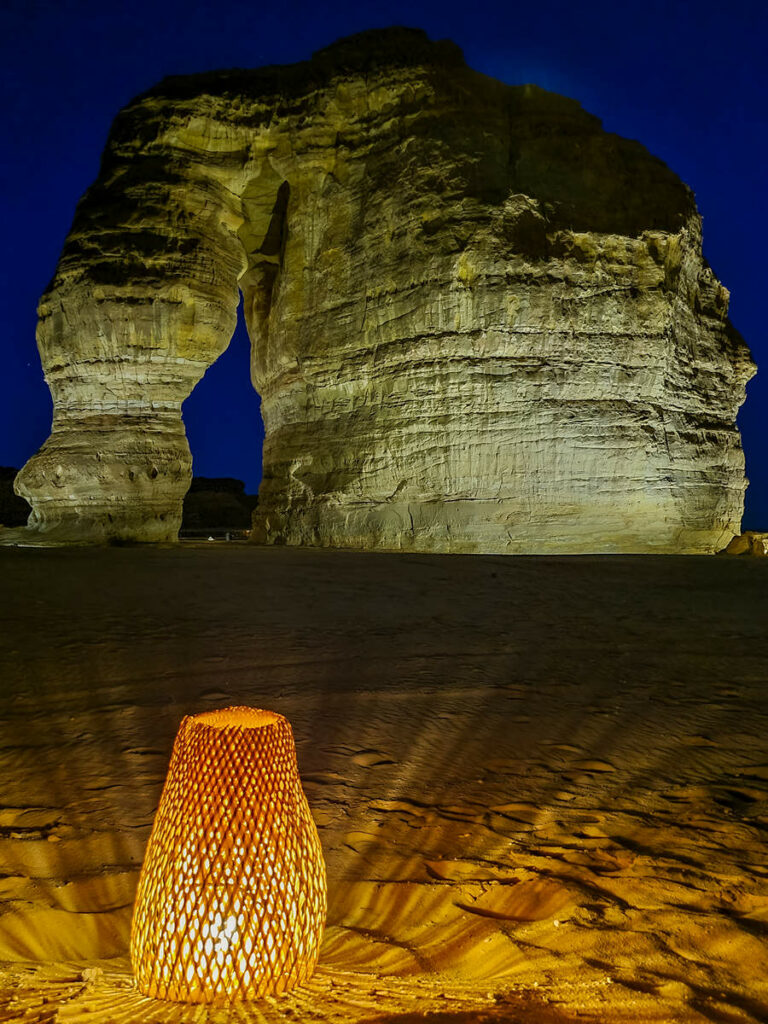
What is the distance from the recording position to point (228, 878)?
1.49m

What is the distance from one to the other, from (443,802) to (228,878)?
119 centimetres

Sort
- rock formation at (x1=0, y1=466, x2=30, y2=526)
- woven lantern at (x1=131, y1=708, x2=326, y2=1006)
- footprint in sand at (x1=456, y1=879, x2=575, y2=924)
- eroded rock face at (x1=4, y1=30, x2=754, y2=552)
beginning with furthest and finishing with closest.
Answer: rock formation at (x1=0, y1=466, x2=30, y2=526)
eroded rock face at (x1=4, y1=30, x2=754, y2=552)
footprint in sand at (x1=456, y1=879, x2=575, y2=924)
woven lantern at (x1=131, y1=708, x2=326, y2=1006)

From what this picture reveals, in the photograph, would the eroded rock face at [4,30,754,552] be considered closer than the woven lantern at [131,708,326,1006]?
No

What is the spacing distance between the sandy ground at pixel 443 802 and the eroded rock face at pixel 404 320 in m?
7.81

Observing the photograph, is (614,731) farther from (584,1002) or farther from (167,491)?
(167,491)

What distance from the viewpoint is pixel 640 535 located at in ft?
42.8

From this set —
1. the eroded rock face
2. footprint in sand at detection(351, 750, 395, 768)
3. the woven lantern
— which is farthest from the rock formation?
the woven lantern

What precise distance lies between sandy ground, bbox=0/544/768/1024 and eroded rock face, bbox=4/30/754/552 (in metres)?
7.81

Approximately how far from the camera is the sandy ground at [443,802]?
1511mm

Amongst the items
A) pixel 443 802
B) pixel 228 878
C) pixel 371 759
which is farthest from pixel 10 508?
pixel 228 878

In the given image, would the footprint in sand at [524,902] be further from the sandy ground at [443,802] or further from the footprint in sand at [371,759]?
the footprint in sand at [371,759]

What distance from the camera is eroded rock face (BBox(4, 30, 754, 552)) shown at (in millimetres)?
13242

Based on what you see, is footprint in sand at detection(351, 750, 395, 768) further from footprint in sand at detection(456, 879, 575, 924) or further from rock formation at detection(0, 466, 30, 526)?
rock formation at detection(0, 466, 30, 526)

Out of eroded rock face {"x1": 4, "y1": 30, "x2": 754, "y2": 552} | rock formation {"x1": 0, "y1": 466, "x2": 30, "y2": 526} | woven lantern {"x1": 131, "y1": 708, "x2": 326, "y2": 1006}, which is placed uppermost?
eroded rock face {"x1": 4, "y1": 30, "x2": 754, "y2": 552}
